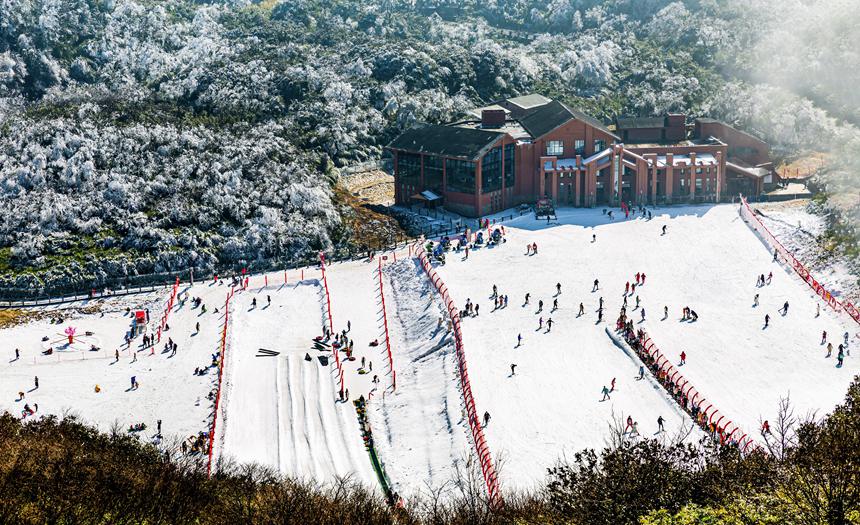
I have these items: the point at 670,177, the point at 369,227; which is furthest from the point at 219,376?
the point at 670,177

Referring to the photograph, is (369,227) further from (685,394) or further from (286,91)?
(685,394)

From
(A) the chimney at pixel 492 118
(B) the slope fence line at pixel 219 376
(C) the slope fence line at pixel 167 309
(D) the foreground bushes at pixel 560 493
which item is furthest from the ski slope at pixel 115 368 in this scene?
(A) the chimney at pixel 492 118

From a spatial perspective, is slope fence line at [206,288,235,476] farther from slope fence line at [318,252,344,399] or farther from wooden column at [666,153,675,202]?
wooden column at [666,153,675,202]

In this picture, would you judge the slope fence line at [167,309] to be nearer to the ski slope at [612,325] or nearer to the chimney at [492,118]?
the ski slope at [612,325]

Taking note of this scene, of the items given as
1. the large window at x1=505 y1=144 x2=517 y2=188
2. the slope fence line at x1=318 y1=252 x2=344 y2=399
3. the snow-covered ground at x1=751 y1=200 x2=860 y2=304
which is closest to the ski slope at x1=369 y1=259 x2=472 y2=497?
the slope fence line at x1=318 y1=252 x2=344 y2=399

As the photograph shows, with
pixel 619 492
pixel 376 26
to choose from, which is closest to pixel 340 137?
pixel 376 26

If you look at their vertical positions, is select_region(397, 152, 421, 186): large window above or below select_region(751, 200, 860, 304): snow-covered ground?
above

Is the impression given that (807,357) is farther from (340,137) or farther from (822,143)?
(340,137)

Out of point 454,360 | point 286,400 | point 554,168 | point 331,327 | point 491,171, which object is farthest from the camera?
point 554,168
